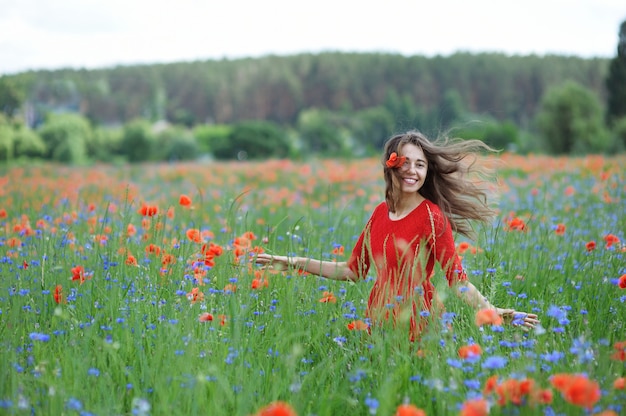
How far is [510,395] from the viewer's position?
5.44ft

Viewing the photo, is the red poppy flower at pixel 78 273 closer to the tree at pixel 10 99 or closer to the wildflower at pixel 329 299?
the wildflower at pixel 329 299

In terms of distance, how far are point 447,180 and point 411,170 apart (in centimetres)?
28

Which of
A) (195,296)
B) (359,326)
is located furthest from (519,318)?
(195,296)

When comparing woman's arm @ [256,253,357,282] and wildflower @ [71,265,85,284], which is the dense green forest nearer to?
woman's arm @ [256,253,357,282]

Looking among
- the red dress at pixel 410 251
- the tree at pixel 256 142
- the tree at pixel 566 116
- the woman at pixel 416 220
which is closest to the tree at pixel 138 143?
the tree at pixel 256 142

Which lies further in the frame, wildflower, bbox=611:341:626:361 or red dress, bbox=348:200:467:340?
red dress, bbox=348:200:467:340

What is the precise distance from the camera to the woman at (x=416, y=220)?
270cm

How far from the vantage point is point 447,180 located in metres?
3.10

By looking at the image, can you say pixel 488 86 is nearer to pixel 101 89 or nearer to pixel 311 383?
pixel 101 89

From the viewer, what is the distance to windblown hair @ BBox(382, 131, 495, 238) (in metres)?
3.02

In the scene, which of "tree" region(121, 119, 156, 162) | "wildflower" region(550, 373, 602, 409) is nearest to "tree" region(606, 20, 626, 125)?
"wildflower" region(550, 373, 602, 409)

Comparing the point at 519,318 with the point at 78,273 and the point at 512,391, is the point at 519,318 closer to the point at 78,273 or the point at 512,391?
the point at 512,391

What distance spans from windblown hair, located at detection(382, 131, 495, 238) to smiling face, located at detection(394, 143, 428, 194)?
0.9 inches

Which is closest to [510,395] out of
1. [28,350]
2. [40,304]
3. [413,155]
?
[413,155]
